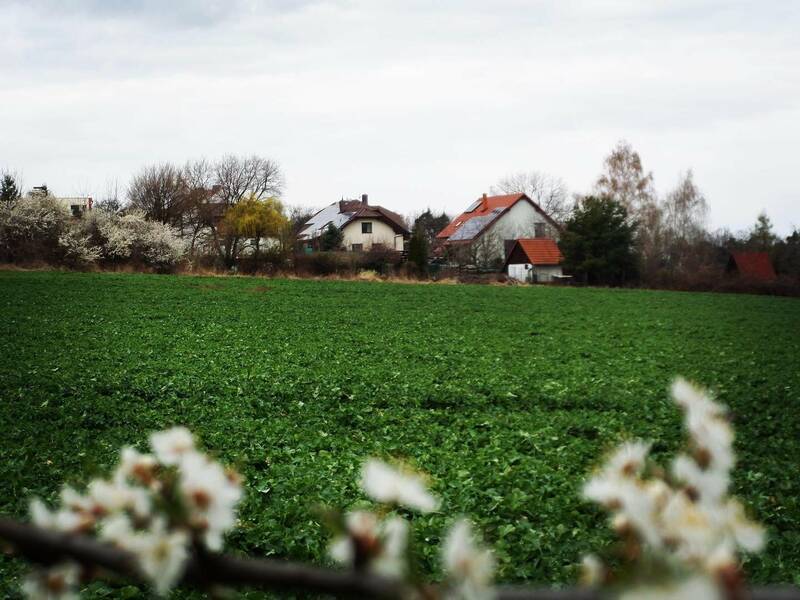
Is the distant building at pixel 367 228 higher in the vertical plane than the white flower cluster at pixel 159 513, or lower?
higher

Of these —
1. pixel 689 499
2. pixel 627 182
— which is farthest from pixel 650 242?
pixel 689 499

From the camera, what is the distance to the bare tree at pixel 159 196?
47.5m

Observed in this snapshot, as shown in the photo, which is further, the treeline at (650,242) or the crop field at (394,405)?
the treeline at (650,242)

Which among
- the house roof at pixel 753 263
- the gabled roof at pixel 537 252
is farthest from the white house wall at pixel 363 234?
the house roof at pixel 753 263

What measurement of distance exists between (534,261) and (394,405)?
41.9 meters

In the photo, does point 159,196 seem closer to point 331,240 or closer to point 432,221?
point 331,240

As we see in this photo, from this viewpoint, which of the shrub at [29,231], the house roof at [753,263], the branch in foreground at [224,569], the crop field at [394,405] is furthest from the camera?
the house roof at [753,263]

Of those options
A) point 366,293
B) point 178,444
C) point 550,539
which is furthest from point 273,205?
point 178,444

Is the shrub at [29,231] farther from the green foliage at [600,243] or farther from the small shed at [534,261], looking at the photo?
the green foliage at [600,243]

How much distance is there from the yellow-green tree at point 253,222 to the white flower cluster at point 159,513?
47.7 m

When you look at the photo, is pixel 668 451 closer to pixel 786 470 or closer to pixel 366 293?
pixel 786 470

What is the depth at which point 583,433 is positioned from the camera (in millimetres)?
9102

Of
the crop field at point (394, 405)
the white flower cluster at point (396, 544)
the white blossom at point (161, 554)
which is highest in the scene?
the white flower cluster at point (396, 544)

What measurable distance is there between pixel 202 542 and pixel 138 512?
10 cm
